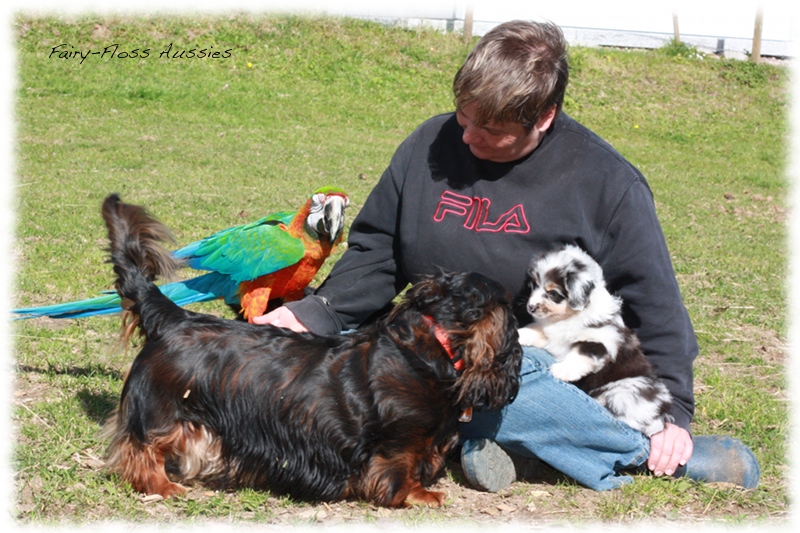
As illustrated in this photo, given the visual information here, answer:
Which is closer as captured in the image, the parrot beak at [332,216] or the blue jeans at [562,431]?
the blue jeans at [562,431]

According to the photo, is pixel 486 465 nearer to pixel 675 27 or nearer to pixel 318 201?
pixel 318 201

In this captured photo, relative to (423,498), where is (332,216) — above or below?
above

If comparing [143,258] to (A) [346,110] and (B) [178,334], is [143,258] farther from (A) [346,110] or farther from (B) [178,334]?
(A) [346,110]

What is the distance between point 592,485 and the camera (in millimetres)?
3695

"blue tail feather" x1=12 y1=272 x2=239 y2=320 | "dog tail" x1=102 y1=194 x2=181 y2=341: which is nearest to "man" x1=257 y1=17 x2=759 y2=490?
"dog tail" x1=102 y1=194 x2=181 y2=341

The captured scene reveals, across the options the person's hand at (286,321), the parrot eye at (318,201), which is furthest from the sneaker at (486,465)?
the parrot eye at (318,201)

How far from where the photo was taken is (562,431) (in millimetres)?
3646

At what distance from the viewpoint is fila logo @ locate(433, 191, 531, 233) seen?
388 centimetres

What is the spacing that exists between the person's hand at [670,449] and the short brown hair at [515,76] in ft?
5.24

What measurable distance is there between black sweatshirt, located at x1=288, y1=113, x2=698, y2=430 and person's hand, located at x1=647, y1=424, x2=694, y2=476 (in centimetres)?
8

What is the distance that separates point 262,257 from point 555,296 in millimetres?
1919

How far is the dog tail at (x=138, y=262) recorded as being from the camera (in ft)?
11.3

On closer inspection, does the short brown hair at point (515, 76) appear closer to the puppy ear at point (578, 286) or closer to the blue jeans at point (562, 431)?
the puppy ear at point (578, 286)

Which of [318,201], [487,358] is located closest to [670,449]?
[487,358]
